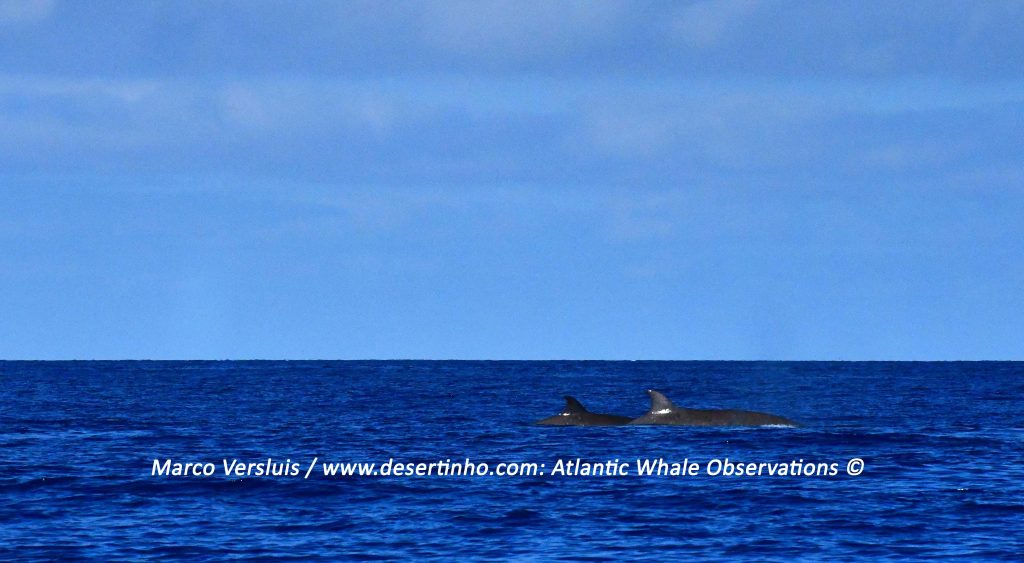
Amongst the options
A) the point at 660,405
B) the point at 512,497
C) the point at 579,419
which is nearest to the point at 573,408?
the point at 579,419

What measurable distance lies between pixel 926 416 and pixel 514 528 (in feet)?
122

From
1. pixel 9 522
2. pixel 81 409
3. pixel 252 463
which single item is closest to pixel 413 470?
pixel 252 463

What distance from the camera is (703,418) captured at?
48.2 metres

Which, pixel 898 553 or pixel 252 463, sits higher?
pixel 252 463

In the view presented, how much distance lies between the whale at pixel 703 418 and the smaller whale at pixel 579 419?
Result: 0.58 meters

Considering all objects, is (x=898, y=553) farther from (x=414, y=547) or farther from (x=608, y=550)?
(x=414, y=547)

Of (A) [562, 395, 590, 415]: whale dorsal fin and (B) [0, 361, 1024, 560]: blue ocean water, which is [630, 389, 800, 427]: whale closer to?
(B) [0, 361, 1024, 560]: blue ocean water

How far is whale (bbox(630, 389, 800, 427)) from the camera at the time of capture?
4784 centimetres

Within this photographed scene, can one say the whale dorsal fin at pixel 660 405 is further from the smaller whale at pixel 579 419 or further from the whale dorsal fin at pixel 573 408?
the whale dorsal fin at pixel 573 408

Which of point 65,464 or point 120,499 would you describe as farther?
point 65,464

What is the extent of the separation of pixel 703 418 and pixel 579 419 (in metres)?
4.04

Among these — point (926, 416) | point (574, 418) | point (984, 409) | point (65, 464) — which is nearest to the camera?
point (65, 464)

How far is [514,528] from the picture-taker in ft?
87.1

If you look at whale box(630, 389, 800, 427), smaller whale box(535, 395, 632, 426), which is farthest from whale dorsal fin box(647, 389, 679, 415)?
smaller whale box(535, 395, 632, 426)
